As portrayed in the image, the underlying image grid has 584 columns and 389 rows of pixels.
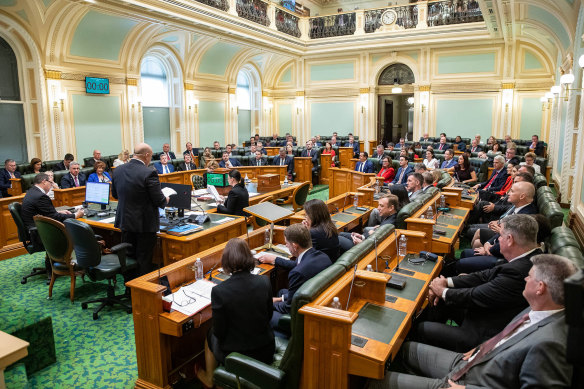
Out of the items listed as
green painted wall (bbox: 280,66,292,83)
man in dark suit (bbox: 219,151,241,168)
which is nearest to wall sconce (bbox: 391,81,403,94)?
green painted wall (bbox: 280,66,292,83)

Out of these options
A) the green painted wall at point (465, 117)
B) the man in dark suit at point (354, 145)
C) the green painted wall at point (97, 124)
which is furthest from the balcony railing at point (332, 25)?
the green painted wall at point (97, 124)

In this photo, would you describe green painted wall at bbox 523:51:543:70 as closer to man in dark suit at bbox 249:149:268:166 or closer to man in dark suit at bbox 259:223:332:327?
man in dark suit at bbox 249:149:268:166

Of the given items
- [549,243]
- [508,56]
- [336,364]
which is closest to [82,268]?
[336,364]

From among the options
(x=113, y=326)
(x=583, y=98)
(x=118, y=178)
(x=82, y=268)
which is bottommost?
(x=113, y=326)

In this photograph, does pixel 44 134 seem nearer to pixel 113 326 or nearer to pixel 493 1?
pixel 113 326

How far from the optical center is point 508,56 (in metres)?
Result: 15.6

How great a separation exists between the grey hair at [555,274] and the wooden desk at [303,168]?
9.62 m

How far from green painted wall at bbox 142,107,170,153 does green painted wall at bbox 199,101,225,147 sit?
1.35m

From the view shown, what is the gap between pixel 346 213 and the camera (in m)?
6.25

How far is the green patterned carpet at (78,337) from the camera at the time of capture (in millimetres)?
3422

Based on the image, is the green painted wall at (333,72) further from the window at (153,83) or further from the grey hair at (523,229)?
the grey hair at (523,229)

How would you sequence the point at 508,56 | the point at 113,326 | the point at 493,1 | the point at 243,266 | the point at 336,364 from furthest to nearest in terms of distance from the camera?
the point at 508,56, the point at 493,1, the point at 113,326, the point at 243,266, the point at 336,364

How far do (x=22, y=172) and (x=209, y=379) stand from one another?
8.85 meters

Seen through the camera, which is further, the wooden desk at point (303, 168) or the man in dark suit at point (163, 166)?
the wooden desk at point (303, 168)
